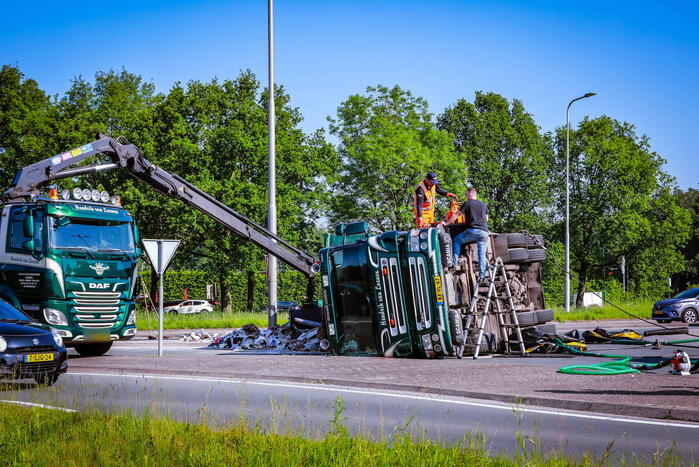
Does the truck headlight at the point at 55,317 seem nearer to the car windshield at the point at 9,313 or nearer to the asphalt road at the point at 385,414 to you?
the car windshield at the point at 9,313

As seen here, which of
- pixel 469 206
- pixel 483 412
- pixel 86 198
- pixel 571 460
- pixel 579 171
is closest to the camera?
pixel 571 460

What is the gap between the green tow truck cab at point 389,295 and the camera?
13.8 metres

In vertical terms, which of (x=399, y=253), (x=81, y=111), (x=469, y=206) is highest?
(x=81, y=111)

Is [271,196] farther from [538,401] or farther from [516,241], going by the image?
[538,401]

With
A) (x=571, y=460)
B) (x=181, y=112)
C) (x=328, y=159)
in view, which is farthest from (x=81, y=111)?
(x=571, y=460)

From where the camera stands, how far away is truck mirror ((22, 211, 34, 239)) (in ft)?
49.3

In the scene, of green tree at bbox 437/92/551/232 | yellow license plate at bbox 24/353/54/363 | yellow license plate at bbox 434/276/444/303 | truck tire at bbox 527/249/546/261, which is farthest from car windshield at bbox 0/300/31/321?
green tree at bbox 437/92/551/232

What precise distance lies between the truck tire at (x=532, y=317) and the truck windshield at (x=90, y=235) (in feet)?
27.9

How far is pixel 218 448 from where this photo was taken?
6.05 meters

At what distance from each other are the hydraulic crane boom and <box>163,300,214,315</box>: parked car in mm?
35245

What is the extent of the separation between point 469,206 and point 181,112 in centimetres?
3182

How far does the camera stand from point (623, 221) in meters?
47.7

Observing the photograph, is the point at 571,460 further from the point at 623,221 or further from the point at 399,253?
the point at 623,221

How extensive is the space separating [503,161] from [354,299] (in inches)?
1419
